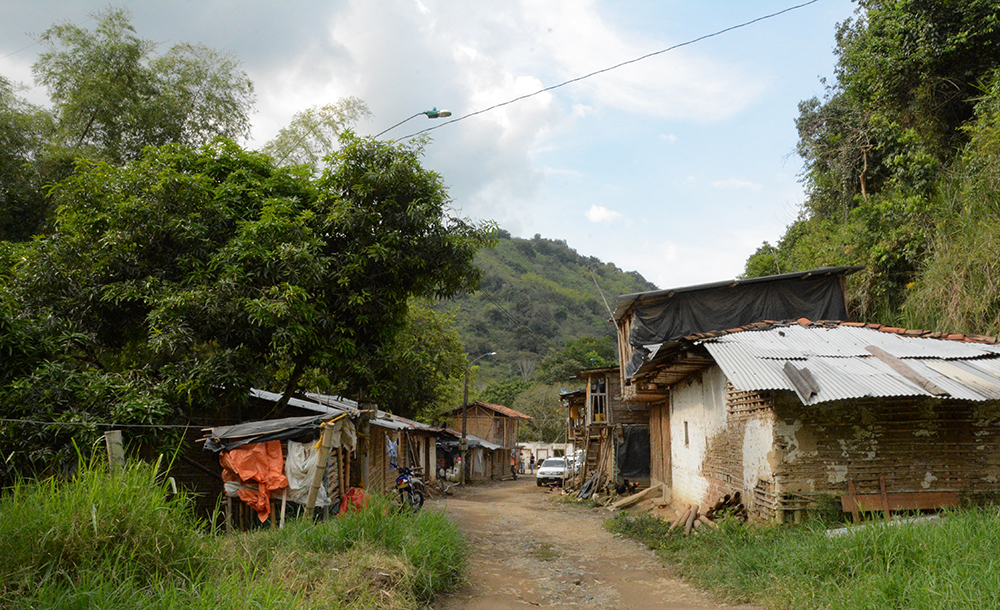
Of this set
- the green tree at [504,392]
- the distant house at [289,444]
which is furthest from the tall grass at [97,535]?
the green tree at [504,392]

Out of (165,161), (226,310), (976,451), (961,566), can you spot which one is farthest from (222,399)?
(976,451)

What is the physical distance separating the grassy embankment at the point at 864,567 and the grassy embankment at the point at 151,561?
3.54 metres

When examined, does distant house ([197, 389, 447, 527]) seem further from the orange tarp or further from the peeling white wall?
the peeling white wall

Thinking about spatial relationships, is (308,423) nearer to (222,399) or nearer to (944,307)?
(222,399)

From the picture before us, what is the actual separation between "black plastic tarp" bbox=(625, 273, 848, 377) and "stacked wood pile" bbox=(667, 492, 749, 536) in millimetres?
5217

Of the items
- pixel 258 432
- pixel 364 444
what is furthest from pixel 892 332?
pixel 258 432

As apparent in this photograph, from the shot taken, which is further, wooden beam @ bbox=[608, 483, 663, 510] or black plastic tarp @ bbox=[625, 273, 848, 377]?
wooden beam @ bbox=[608, 483, 663, 510]

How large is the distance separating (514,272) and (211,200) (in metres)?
69.5

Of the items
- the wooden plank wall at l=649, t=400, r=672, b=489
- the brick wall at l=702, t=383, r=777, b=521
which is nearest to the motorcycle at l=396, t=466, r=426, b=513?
the wooden plank wall at l=649, t=400, r=672, b=489

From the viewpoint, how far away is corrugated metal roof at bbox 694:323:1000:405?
7750mm

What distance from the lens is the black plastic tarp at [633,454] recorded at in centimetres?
2173

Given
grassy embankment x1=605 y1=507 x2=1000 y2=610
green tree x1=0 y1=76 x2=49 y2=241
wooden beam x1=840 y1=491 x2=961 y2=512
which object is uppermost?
green tree x1=0 y1=76 x2=49 y2=241

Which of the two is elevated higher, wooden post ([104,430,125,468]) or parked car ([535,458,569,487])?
wooden post ([104,430,125,468])

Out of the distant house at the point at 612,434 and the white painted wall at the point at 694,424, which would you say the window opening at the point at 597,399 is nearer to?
the distant house at the point at 612,434
